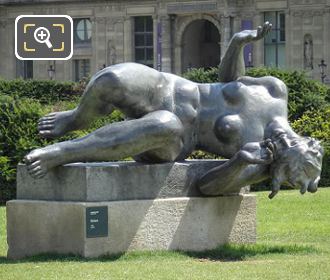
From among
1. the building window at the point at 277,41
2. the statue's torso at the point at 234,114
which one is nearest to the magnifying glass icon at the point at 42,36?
the statue's torso at the point at 234,114

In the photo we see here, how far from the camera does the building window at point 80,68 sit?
3406 inches

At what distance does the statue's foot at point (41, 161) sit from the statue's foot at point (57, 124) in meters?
0.74

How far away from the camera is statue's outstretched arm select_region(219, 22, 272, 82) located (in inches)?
533

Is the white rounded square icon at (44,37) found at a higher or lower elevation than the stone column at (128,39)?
higher

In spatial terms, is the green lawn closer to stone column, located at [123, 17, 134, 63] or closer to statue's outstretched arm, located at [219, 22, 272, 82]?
statue's outstretched arm, located at [219, 22, 272, 82]

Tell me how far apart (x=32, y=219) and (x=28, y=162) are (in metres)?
0.66

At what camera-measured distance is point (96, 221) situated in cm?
1295

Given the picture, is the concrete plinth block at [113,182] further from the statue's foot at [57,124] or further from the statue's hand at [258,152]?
the statue's hand at [258,152]

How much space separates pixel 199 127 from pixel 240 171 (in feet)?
2.30

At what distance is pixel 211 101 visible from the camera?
13672 millimetres

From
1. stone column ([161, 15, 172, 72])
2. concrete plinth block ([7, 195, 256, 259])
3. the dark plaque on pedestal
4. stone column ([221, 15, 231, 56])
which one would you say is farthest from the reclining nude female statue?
stone column ([161, 15, 172, 72])

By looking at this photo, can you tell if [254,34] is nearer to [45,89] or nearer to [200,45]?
[45,89]

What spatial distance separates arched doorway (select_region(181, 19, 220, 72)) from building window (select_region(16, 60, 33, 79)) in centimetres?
1064

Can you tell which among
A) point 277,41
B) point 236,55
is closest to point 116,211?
point 236,55
